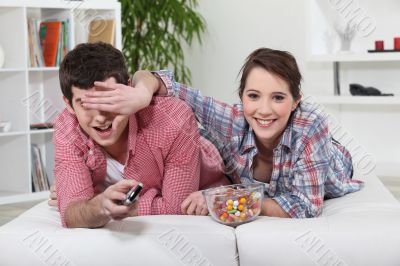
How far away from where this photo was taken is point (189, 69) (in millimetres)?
5941

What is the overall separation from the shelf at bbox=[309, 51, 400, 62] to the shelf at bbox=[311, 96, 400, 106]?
0.81 feet

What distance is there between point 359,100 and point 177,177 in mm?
3007

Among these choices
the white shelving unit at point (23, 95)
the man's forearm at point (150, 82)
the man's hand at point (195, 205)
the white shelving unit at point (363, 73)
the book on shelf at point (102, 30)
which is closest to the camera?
the man's hand at point (195, 205)

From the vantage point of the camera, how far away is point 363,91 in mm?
4977

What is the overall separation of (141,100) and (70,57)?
9.5 inches

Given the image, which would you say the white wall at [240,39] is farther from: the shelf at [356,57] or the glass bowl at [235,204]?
the glass bowl at [235,204]

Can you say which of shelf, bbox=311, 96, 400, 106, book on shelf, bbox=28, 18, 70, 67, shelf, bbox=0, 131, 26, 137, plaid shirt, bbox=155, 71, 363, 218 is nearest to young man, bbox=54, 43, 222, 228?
plaid shirt, bbox=155, 71, 363, 218

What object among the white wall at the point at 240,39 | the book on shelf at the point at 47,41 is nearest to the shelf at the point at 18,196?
the book on shelf at the point at 47,41

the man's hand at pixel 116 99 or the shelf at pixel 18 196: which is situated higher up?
the man's hand at pixel 116 99

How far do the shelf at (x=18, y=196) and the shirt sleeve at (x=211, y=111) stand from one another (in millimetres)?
2315

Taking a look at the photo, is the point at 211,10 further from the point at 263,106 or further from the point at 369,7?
the point at 263,106

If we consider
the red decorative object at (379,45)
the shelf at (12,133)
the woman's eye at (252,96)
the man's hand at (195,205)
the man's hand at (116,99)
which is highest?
the red decorative object at (379,45)

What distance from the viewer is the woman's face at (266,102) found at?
210cm

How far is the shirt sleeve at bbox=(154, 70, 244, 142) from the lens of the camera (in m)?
2.29
